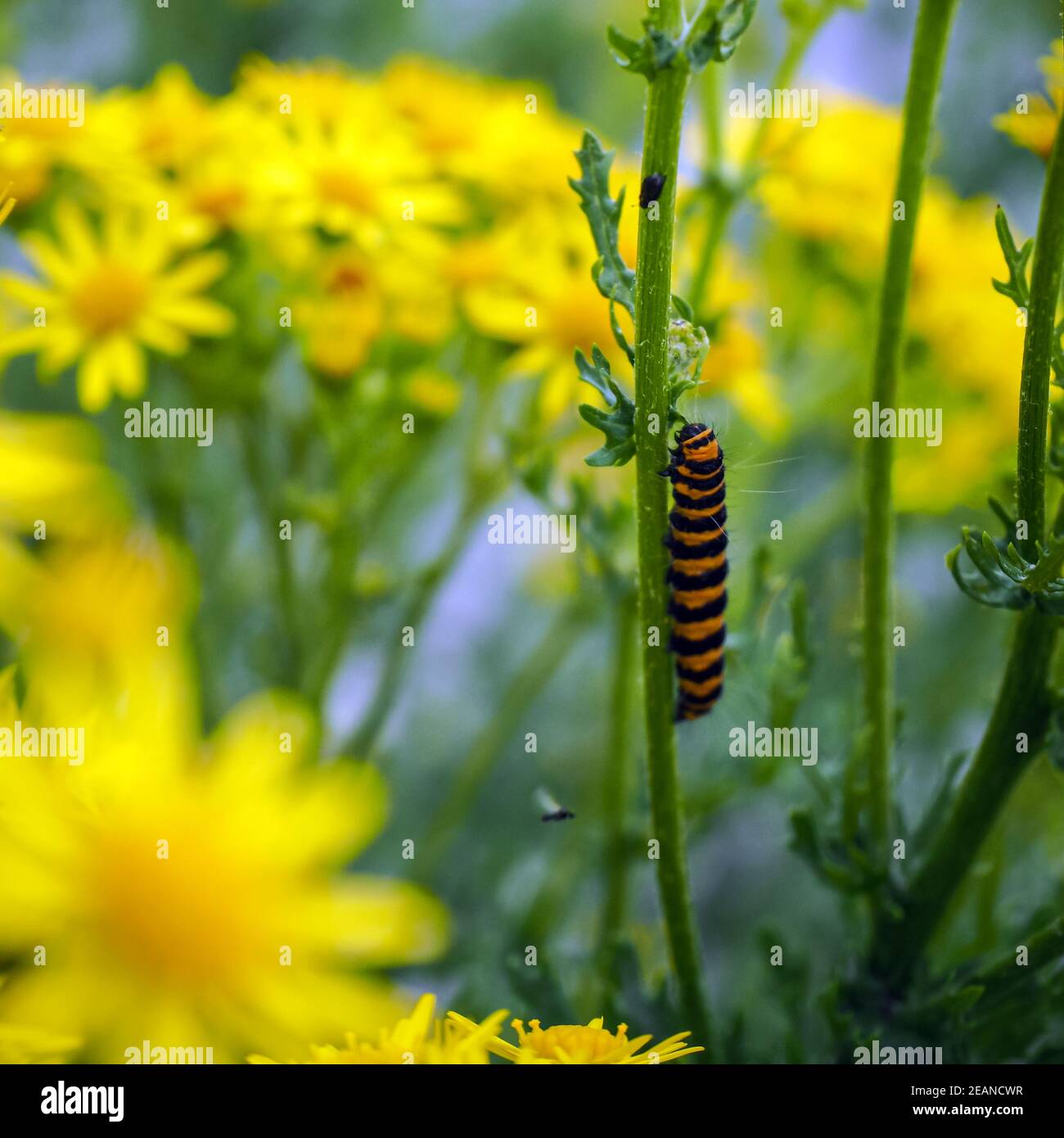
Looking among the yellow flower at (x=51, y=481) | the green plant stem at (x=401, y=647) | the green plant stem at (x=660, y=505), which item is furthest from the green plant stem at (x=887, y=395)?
the yellow flower at (x=51, y=481)

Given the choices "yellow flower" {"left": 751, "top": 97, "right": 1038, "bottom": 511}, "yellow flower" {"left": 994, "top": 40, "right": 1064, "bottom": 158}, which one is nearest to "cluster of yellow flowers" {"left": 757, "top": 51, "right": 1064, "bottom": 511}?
"yellow flower" {"left": 751, "top": 97, "right": 1038, "bottom": 511}

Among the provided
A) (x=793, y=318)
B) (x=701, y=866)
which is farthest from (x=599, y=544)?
(x=701, y=866)

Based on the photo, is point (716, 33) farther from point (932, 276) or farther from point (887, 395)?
point (932, 276)

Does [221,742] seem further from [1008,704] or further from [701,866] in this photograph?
[701,866]

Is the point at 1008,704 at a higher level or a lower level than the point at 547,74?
lower

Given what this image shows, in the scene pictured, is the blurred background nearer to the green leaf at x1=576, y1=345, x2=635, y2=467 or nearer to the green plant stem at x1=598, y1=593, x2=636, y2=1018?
the green plant stem at x1=598, y1=593, x2=636, y2=1018

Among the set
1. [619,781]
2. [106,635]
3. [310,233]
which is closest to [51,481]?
[106,635]
